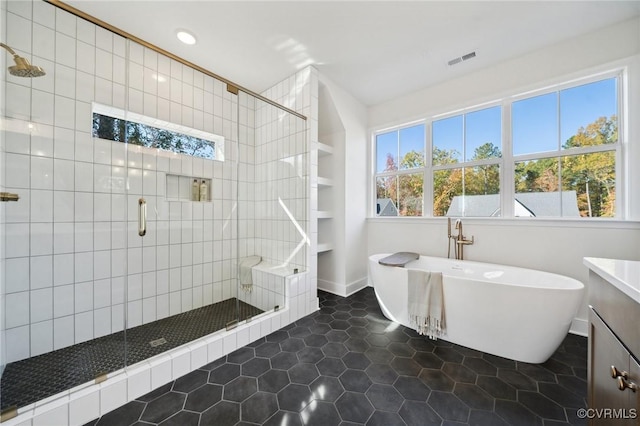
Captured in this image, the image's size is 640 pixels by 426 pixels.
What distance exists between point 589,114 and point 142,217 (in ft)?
13.7

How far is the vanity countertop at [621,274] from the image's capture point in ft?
2.10

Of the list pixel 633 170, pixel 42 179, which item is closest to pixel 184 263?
pixel 42 179

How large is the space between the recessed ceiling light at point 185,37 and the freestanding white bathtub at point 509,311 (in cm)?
285

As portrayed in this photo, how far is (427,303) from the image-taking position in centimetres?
198

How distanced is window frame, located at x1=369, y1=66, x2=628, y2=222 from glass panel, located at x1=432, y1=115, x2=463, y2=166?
0.05 metres

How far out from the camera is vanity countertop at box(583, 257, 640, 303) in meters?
0.64

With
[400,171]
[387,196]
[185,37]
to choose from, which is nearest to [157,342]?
[185,37]

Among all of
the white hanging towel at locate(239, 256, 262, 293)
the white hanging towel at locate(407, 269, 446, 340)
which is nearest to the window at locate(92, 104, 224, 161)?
the white hanging towel at locate(239, 256, 262, 293)

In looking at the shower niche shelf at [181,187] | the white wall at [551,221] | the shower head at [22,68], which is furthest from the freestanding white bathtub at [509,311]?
the shower head at [22,68]

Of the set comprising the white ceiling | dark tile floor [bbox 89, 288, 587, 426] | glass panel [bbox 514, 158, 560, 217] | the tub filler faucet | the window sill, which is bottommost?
dark tile floor [bbox 89, 288, 587, 426]

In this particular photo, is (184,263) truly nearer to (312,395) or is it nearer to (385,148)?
(312,395)

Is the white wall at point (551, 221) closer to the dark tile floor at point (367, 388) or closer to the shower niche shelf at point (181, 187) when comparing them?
the dark tile floor at point (367, 388)

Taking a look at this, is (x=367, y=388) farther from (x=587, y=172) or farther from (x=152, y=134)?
(x=152, y=134)

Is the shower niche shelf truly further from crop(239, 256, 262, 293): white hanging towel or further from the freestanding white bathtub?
the freestanding white bathtub
